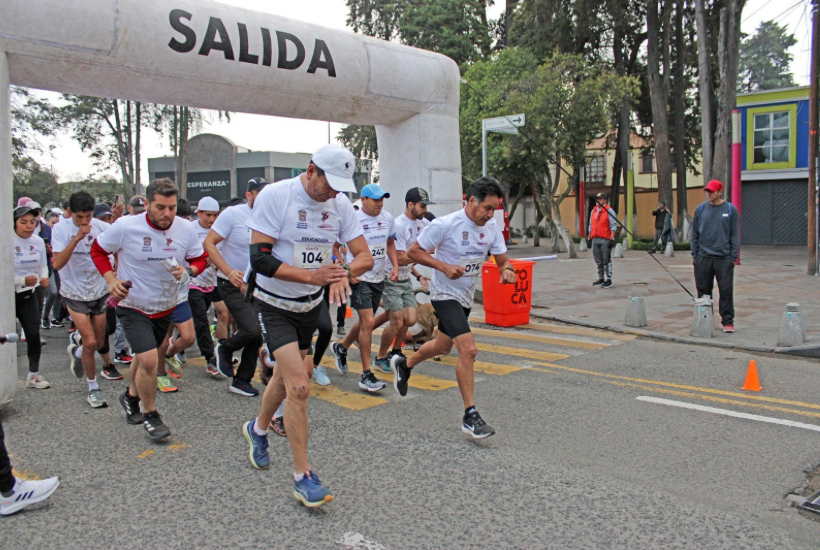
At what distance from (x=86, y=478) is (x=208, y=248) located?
2424mm

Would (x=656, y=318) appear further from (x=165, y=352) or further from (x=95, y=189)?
(x=95, y=189)

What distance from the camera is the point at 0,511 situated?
3604 millimetres

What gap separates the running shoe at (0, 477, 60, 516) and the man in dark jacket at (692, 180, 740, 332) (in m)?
8.08

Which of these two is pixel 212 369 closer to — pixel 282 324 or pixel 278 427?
pixel 278 427

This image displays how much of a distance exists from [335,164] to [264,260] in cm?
64

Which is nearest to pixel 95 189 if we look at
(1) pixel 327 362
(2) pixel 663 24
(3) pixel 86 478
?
(2) pixel 663 24

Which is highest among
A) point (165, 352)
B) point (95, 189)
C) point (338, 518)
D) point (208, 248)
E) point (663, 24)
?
point (663, 24)

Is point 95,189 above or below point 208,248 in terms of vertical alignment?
above

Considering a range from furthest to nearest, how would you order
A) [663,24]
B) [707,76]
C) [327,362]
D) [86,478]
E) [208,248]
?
[663,24] → [707,76] → [327,362] → [208,248] → [86,478]

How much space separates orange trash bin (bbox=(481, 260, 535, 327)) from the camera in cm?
998

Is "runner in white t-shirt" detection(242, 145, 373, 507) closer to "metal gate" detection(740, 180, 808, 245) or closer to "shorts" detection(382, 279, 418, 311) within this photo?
"shorts" detection(382, 279, 418, 311)

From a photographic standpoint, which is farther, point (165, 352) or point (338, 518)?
point (165, 352)

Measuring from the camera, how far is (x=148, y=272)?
4961 millimetres

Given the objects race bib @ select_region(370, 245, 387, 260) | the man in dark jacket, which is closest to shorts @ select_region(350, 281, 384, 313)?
race bib @ select_region(370, 245, 387, 260)
